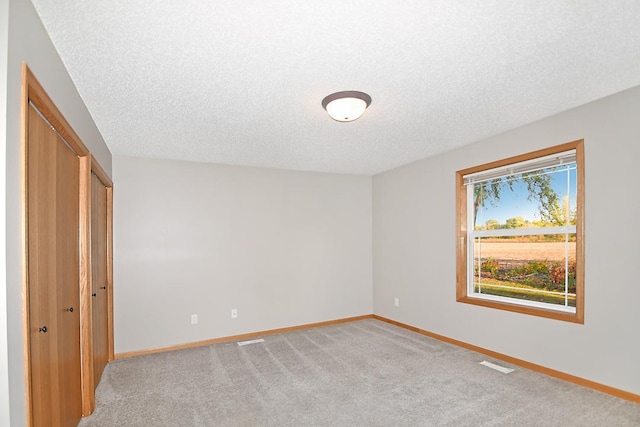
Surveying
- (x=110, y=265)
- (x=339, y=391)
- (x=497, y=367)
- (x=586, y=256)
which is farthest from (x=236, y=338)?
(x=586, y=256)

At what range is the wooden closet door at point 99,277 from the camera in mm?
3127

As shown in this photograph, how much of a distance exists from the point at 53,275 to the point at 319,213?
3.79 m

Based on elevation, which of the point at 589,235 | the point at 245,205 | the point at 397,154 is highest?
the point at 397,154

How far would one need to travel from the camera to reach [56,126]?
2.02m

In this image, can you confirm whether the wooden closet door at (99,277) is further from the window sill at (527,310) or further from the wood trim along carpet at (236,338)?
the window sill at (527,310)

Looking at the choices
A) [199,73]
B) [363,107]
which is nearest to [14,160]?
[199,73]

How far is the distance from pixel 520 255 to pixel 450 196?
1034 millimetres

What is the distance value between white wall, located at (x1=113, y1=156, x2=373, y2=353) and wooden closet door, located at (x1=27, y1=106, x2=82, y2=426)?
1.65m

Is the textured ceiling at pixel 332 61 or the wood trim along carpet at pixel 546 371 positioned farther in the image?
the wood trim along carpet at pixel 546 371

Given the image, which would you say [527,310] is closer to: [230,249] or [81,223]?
[230,249]

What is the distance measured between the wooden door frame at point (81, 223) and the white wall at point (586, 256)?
3.75 meters

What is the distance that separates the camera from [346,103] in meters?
2.63

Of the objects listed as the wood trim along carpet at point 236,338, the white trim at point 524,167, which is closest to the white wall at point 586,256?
the white trim at point 524,167

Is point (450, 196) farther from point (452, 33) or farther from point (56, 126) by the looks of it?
point (56, 126)
